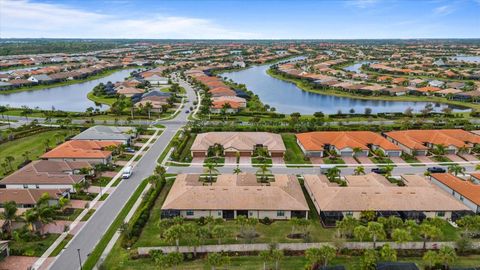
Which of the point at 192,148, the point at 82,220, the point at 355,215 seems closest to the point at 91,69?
the point at 192,148

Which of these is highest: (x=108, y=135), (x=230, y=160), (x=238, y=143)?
(x=108, y=135)

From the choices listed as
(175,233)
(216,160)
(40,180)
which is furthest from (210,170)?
(40,180)

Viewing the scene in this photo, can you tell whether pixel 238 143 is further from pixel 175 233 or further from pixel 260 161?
pixel 175 233

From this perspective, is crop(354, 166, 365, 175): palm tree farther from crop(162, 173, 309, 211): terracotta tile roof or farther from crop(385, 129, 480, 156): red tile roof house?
crop(385, 129, 480, 156): red tile roof house

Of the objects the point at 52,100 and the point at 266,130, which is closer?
the point at 266,130

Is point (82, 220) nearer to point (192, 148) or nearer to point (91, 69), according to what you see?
point (192, 148)

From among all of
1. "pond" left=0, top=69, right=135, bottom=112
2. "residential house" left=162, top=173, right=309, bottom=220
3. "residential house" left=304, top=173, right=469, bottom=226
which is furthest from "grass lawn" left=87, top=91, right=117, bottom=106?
"residential house" left=304, top=173, right=469, bottom=226
